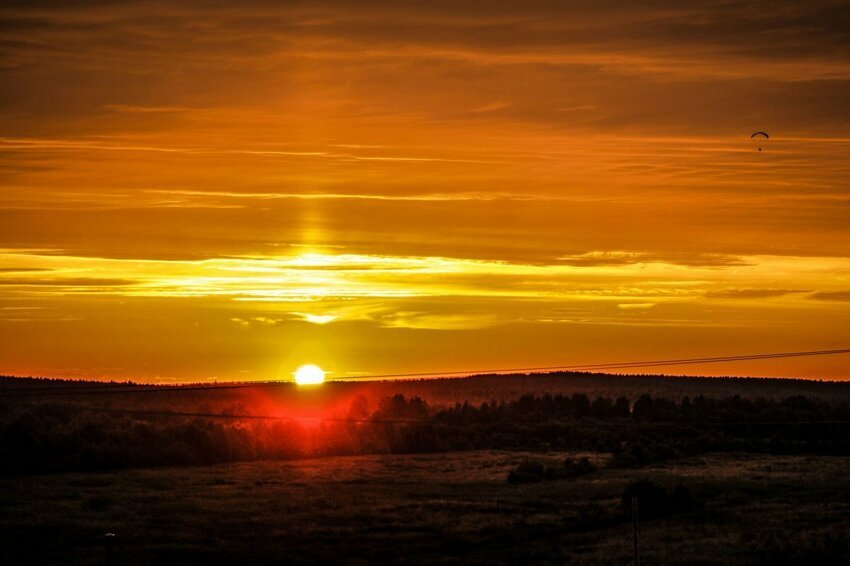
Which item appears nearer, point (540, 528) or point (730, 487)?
point (540, 528)

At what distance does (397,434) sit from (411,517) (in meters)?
47.8

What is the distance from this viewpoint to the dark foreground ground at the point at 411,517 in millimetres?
43062

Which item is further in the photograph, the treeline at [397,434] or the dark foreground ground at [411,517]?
the treeline at [397,434]

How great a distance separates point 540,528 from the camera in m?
49.8

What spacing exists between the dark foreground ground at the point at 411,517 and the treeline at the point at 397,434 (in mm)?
5148

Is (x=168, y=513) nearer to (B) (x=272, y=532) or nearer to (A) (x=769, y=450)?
(B) (x=272, y=532)

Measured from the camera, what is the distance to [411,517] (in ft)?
178

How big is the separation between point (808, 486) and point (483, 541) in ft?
83.2

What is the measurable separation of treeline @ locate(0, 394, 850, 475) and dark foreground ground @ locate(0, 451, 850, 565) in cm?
515

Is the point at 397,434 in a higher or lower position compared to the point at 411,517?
higher

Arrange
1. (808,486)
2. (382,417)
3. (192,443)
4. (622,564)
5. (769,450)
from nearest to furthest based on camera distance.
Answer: (622,564) < (808,486) < (192,443) < (769,450) < (382,417)

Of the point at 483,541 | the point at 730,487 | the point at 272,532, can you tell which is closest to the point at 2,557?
the point at 272,532

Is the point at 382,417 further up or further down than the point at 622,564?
further up

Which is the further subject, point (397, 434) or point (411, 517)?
point (397, 434)
